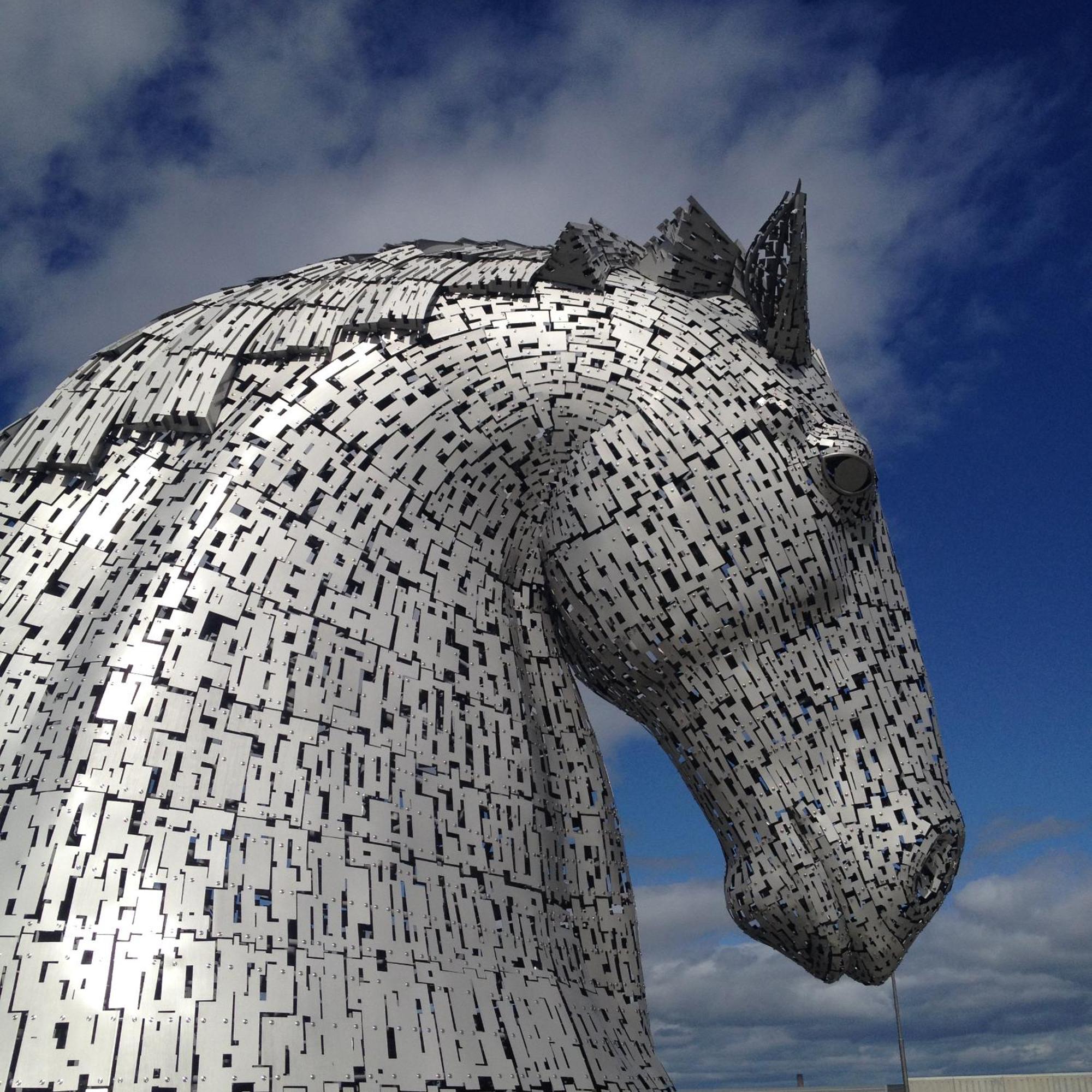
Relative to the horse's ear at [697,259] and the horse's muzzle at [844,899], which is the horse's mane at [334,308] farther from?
the horse's muzzle at [844,899]

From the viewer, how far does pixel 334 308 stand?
333 centimetres

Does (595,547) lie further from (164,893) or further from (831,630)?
(164,893)

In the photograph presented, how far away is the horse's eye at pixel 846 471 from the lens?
3.44m

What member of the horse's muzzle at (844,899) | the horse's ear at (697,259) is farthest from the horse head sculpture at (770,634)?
the horse's ear at (697,259)

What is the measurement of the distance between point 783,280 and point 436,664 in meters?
1.62

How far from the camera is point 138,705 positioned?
2631mm

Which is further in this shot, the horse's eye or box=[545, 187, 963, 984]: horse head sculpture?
the horse's eye

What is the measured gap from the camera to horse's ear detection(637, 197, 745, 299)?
3.68 metres

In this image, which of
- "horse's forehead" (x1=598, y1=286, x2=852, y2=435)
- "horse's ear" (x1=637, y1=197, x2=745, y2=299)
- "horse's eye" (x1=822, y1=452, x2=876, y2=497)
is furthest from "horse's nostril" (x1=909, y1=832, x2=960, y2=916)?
"horse's ear" (x1=637, y1=197, x2=745, y2=299)

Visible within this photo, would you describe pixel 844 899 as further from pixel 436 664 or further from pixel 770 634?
pixel 436 664

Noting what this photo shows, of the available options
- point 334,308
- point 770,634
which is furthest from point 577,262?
point 770,634

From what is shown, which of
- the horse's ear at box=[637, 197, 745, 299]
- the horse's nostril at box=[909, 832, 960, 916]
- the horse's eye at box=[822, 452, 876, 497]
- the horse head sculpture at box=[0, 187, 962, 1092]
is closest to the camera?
the horse head sculpture at box=[0, 187, 962, 1092]

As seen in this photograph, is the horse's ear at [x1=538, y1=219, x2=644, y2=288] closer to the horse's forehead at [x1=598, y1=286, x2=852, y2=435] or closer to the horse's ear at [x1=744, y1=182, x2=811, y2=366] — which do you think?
the horse's forehead at [x1=598, y1=286, x2=852, y2=435]

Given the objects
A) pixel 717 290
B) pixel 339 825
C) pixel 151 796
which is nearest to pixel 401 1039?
pixel 339 825
